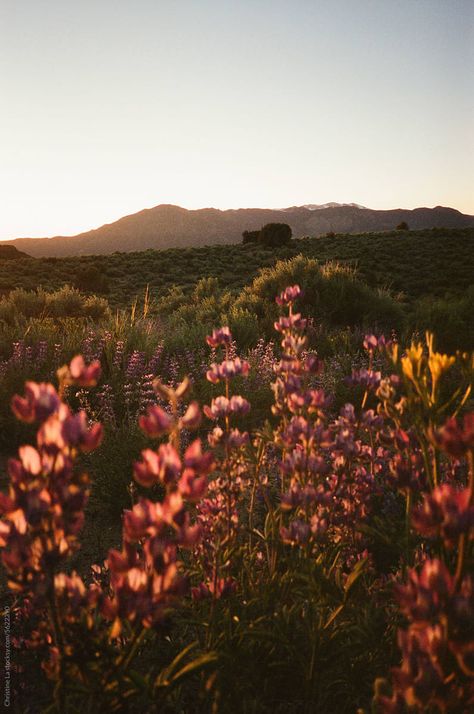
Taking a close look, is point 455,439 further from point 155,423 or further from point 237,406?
point 237,406

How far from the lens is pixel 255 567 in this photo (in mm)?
2121

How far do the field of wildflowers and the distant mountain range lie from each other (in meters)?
129

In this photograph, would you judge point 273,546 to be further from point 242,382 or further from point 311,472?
point 242,382

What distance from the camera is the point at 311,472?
1.74 metres

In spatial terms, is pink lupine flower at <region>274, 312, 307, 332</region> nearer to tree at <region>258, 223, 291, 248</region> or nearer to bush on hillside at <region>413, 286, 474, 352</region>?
bush on hillside at <region>413, 286, 474, 352</region>

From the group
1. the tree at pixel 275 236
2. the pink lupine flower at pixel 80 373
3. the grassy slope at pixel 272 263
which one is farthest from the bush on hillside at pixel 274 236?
the pink lupine flower at pixel 80 373

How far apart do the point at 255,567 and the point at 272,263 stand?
87.7 ft

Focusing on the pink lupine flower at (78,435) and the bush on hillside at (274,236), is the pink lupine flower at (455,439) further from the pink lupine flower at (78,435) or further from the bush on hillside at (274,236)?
the bush on hillside at (274,236)

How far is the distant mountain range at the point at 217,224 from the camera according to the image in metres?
134

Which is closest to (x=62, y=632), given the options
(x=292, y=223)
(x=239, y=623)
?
(x=239, y=623)

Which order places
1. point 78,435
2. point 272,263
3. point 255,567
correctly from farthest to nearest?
point 272,263
point 255,567
point 78,435

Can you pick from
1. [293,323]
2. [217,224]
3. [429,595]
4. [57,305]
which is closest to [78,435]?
[429,595]

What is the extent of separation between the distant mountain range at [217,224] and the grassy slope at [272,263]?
97.1 metres

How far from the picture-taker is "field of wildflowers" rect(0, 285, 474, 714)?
0.94m
